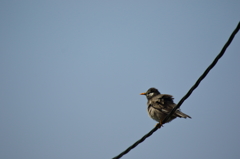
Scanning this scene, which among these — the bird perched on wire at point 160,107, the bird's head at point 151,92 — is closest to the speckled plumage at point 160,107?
the bird perched on wire at point 160,107

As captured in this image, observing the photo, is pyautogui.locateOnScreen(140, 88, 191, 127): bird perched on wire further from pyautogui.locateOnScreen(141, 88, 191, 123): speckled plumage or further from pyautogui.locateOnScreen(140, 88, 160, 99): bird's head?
pyautogui.locateOnScreen(140, 88, 160, 99): bird's head

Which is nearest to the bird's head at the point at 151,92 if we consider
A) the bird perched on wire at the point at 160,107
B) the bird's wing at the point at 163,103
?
the bird perched on wire at the point at 160,107

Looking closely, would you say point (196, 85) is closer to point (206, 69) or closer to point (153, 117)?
point (206, 69)

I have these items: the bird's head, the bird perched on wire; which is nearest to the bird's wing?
the bird perched on wire

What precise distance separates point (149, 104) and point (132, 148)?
3.58 meters

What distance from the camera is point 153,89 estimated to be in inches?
407

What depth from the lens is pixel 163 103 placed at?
8.17 metres

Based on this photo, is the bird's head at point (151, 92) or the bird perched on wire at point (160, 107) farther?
the bird's head at point (151, 92)

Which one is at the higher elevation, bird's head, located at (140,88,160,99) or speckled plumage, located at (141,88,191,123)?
bird's head, located at (140,88,160,99)

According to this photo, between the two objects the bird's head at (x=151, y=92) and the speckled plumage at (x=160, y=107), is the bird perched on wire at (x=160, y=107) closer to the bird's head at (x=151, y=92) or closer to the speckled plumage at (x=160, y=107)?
the speckled plumage at (x=160, y=107)

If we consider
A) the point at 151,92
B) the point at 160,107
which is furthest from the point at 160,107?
the point at 151,92

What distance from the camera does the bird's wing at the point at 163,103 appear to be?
7.88m

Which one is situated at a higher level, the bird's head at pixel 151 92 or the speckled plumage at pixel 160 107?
the bird's head at pixel 151 92

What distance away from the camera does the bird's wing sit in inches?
310
